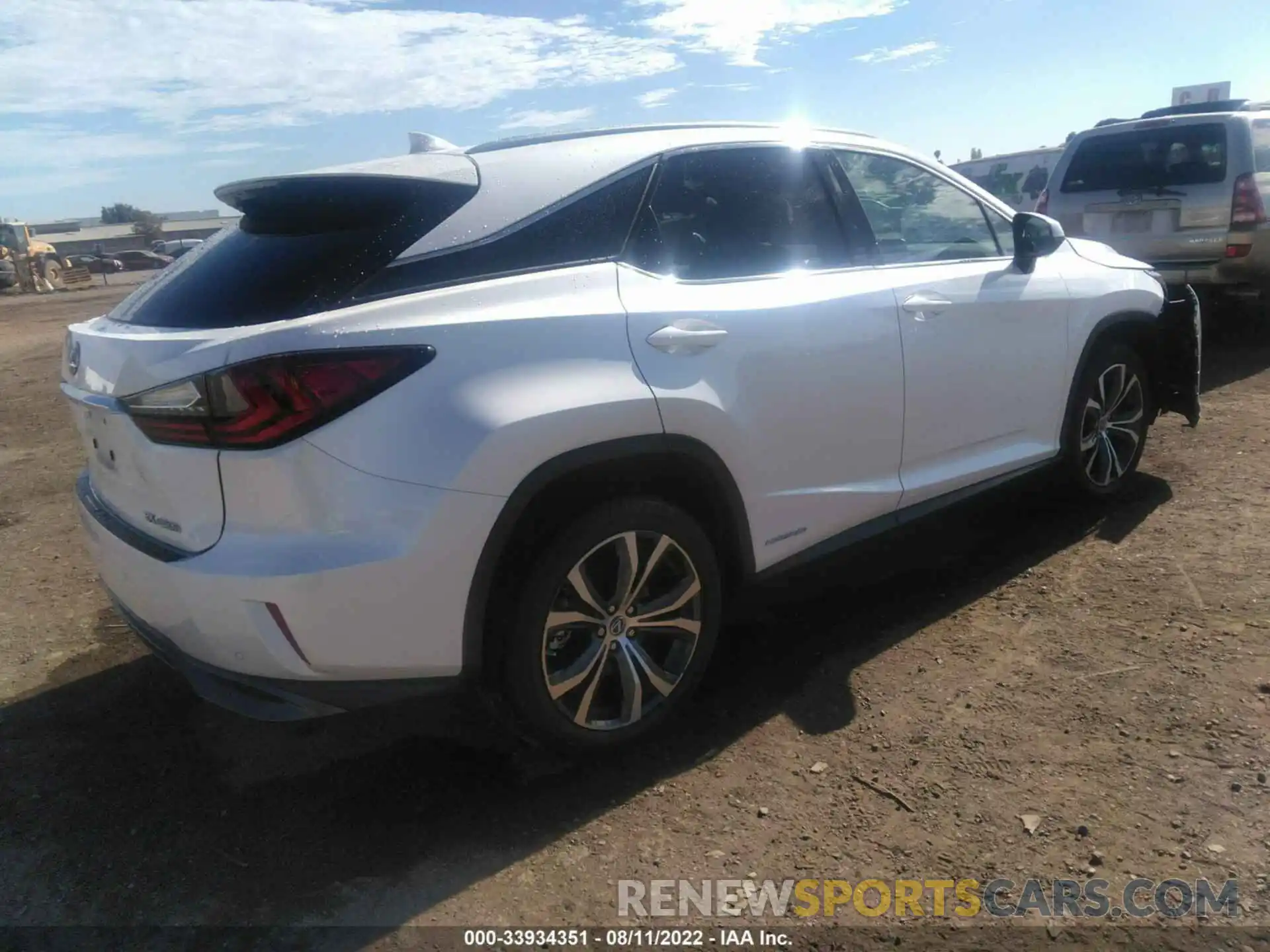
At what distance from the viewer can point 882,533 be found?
11.7ft

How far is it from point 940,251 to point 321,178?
7.65 ft

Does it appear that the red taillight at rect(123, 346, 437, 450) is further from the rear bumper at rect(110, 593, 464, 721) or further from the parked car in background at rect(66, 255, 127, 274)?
the parked car in background at rect(66, 255, 127, 274)

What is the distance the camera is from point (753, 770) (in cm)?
286

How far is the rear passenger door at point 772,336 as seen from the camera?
2840mm

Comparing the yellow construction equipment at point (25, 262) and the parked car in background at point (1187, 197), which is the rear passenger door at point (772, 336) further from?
the yellow construction equipment at point (25, 262)

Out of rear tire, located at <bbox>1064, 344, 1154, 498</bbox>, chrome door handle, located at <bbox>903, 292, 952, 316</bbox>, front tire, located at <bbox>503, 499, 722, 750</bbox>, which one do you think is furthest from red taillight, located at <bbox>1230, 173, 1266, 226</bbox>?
front tire, located at <bbox>503, 499, 722, 750</bbox>

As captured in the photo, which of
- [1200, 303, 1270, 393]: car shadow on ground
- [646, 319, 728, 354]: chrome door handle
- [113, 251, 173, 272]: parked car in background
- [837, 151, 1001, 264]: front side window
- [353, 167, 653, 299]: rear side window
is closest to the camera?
[353, 167, 653, 299]: rear side window

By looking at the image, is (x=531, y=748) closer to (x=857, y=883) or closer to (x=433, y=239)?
(x=857, y=883)

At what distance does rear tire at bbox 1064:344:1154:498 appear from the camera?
14.4 ft

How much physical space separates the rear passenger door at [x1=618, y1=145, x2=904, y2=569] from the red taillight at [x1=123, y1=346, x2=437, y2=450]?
2.43 ft

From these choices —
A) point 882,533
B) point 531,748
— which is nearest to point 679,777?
point 531,748

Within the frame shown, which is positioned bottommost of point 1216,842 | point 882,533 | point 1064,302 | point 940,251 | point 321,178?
point 1216,842

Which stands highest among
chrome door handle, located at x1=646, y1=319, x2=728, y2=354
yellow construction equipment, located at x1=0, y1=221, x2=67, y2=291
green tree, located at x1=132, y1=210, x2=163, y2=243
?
green tree, located at x1=132, y1=210, x2=163, y2=243

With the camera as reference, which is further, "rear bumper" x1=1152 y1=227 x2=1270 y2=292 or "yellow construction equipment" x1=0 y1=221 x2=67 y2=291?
"yellow construction equipment" x1=0 y1=221 x2=67 y2=291
